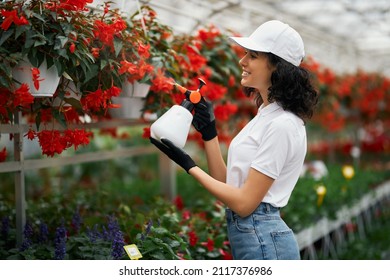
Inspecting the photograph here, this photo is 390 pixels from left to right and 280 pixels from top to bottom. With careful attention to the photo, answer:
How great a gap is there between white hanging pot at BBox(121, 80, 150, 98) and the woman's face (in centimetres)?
72

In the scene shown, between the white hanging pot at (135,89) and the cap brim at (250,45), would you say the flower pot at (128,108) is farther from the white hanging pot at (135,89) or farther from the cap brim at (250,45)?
the cap brim at (250,45)

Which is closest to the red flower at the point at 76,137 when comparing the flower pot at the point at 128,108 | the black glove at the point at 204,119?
the black glove at the point at 204,119

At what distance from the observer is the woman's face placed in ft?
6.28

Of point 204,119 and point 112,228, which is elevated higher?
A: point 204,119

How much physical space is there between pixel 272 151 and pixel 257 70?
0.97 feet

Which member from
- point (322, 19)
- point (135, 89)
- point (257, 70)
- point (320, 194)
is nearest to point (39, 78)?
point (135, 89)

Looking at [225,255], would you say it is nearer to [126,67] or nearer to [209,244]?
[209,244]

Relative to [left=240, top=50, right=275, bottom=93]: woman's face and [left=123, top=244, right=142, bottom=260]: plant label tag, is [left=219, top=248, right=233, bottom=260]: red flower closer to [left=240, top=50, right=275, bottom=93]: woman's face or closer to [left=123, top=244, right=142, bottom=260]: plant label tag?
[left=123, top=244, right=142, bottom=260]: plant label tag

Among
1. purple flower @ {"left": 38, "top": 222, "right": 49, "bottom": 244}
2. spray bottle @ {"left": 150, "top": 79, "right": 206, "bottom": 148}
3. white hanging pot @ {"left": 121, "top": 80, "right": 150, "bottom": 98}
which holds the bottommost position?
purple flower @ {"left": 38, "top": 222, "right": 49, "bottom": 244}

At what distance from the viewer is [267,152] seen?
1.79 m

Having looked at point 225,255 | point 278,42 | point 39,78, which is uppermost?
point 278,42

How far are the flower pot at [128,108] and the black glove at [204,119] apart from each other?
0.82 meters

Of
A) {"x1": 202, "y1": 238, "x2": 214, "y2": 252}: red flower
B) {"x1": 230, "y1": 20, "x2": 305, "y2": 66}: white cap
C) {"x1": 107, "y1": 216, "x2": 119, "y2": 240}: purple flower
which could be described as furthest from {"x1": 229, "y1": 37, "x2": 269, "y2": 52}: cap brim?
{"x1": 202, "y1": 238, "x2": 214, "y2": 252}: red flower

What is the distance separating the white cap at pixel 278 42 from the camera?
187cm
